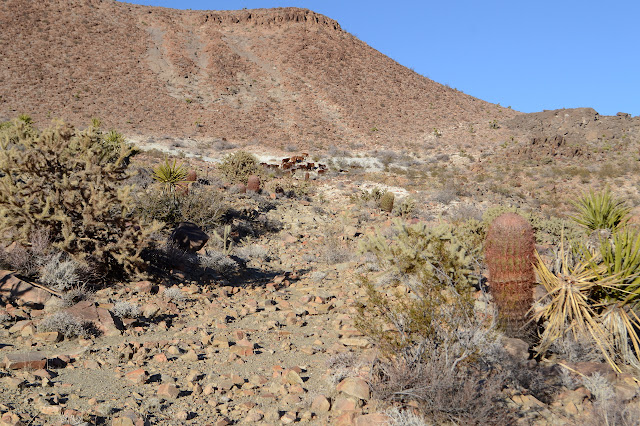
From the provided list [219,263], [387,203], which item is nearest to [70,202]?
[219,263]

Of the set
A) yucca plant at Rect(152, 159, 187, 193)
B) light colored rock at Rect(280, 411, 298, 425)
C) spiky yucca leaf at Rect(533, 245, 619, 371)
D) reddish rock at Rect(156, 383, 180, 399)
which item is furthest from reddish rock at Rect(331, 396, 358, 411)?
yucca plant at Rect(152, 159, 187, 193)

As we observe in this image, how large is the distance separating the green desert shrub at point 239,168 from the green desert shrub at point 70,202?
8.73 meters

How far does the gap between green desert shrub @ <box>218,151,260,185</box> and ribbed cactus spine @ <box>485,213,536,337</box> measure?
11386 millimetres

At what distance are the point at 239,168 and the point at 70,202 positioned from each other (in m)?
9.81

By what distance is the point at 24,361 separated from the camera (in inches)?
156

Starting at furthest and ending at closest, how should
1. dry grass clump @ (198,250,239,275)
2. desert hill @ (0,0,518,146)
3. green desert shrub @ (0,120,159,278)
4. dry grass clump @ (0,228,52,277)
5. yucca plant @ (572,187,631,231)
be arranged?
desert hill @ (0,0,518,146), yucca plant @ (572,187,631,231), dry grass clump @ (198,250,239,275), green desert shrub @ (0,120,159,278), dry grass clump @ (0,228,52,277)

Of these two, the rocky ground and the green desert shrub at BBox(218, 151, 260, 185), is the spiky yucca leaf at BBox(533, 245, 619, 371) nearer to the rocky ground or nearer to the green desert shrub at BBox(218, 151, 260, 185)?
the rocky ground

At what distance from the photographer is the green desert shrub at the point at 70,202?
6.27 metres

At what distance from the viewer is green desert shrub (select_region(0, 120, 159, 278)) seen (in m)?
6.27

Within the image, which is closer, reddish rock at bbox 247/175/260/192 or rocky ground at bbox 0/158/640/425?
rocky ground at bbox 0/158/640/425

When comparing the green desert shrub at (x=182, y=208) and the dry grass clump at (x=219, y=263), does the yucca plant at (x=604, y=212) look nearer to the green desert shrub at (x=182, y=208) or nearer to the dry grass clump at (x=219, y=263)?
the dry grass clump at (x=219, y=263)

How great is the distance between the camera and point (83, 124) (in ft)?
106

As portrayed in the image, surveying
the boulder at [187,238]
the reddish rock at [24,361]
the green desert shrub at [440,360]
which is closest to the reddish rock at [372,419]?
the green desert shrub at [440,360]

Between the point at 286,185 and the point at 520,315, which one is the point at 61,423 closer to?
the point at 520,315
